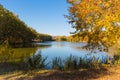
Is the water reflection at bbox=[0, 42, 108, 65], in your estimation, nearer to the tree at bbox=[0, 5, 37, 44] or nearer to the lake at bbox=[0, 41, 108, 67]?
the lake at bbox=[0, 41, 108, 67]

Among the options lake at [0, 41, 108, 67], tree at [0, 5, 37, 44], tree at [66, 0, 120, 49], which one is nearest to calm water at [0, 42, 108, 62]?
lake at [0, 41, 108, 67]

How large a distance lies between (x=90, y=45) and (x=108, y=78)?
389 centimetres

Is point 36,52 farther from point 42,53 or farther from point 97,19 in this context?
point 97,19

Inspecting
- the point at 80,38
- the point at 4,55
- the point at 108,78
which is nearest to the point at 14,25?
the point at 4,55

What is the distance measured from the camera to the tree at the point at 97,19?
1052cm

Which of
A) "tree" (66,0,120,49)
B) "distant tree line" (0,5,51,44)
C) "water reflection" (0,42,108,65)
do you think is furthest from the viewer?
"distant tree line" (0,5,51,44)

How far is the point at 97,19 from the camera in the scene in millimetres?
11109

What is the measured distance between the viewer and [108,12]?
10.9 metres

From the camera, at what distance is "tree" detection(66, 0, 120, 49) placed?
1052 centimetres

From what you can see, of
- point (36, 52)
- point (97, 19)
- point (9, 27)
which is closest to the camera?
point (97, 19)

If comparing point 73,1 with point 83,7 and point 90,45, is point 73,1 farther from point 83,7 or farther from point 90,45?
point 90,45

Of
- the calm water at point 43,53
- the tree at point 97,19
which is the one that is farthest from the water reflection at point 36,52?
the tree at point 97,19

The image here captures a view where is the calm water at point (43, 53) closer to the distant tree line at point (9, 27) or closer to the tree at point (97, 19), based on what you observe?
the tree at point (97, 19)

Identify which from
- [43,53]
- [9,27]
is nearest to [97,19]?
[43,53]
